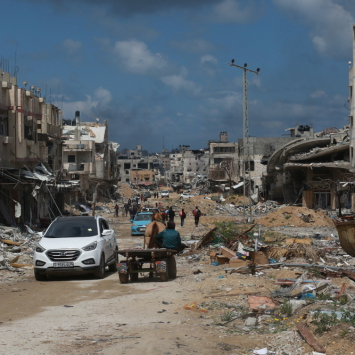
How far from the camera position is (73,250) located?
15125 mm

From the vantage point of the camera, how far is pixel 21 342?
7957 mm

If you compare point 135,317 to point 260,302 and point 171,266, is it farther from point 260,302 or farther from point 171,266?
point 171,266

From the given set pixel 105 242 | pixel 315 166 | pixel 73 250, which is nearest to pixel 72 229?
pixel 105 242

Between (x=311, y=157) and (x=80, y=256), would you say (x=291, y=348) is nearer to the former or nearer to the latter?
(x=80, y=256)

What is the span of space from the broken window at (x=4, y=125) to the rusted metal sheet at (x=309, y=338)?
28157 mm

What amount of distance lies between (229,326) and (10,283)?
8.31 metres

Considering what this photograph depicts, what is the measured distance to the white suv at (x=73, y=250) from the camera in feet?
49.3

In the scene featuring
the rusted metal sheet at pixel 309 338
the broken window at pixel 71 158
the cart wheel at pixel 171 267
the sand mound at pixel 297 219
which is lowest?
the sand mound at pixel 297 219

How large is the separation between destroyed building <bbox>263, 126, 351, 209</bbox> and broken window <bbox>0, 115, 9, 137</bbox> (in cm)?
2853

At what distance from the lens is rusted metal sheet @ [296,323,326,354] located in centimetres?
695

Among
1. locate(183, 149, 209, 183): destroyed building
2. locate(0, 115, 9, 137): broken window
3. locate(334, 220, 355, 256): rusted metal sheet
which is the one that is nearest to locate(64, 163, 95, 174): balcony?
locate(0, 115, 9, 137): broken window

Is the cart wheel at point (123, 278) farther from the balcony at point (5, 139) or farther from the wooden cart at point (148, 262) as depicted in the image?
the balcony at point (5, 139)

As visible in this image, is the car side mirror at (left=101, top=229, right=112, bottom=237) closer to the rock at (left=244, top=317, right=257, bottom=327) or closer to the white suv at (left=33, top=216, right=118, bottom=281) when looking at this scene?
the white suv at (left=33, top=216, right=118, bottom=281)

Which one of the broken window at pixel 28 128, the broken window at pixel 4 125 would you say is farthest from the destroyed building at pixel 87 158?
the broken window at pixel 4 125
